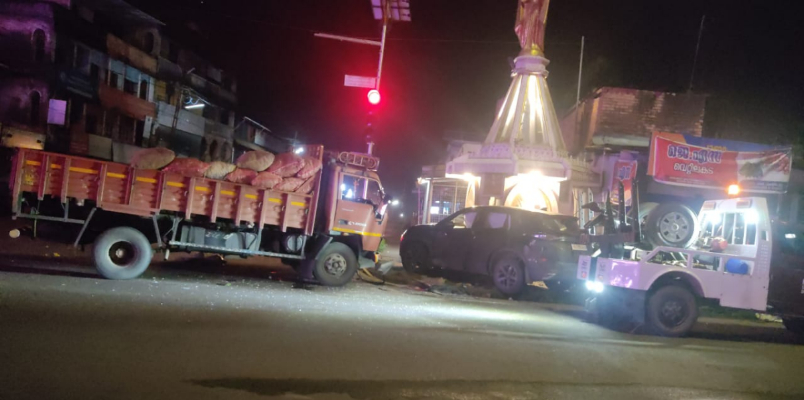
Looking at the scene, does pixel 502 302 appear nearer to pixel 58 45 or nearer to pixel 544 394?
pixel 544 394

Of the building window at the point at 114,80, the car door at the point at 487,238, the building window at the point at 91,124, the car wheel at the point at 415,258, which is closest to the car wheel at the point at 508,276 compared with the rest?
the car door at the point at 487,238

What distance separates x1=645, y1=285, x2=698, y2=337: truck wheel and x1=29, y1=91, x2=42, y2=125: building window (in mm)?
28611

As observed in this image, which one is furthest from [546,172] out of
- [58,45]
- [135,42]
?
[135,42]

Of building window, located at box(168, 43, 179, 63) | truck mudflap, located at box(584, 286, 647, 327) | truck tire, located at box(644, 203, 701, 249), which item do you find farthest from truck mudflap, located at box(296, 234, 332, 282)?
building window, located at box(168, 43, 179, 63)

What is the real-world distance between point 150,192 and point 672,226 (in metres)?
8.99

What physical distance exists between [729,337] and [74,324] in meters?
9.68

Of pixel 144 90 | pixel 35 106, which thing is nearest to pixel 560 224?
pixel 35 106

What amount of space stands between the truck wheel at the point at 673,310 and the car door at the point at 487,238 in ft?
11.8

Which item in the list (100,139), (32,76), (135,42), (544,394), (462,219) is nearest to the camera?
(544,394)

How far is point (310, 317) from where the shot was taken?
24.3 ft

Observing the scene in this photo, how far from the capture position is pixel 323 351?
571cm

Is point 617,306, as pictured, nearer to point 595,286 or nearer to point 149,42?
point 595,286

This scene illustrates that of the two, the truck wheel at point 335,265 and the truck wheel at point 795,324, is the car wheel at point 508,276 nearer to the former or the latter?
the truck wheel at point 335,265

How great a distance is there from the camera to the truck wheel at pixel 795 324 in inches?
361
